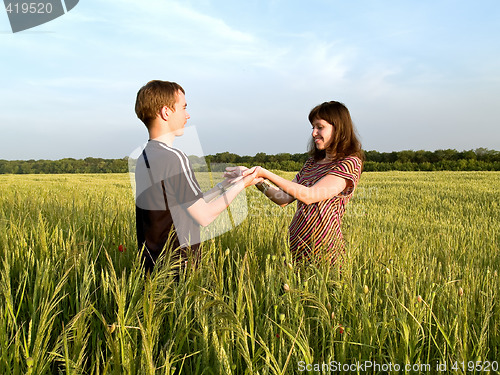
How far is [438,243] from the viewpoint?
4.32m

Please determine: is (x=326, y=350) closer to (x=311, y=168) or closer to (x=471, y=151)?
(x=311, y=168)

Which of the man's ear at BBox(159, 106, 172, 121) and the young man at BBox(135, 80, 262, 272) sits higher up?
the man's ear at BBox(159, 106, 172, 121)

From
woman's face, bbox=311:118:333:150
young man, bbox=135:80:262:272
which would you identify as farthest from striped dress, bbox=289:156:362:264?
young man, bbox=135:80:262:272

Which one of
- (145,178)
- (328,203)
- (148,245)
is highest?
(145,178)

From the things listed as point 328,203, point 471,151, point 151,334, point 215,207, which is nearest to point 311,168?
point 328,203

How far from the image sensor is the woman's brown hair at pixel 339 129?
2605 millimetres

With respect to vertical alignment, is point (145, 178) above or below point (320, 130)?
below

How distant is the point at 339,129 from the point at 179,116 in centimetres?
110

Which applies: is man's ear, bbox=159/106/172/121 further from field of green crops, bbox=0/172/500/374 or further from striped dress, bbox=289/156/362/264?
striped dress, bbox=289/156/362/264

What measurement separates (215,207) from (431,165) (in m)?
39.8

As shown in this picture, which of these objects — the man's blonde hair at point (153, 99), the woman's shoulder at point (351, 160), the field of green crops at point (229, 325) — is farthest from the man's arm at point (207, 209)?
the woman's shoulder at point (351, 160)

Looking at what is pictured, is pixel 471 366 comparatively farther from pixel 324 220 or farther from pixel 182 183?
pixel 182 183

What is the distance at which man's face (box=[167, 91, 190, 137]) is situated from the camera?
2.13 m

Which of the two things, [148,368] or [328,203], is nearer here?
[148,368]
